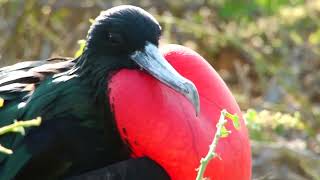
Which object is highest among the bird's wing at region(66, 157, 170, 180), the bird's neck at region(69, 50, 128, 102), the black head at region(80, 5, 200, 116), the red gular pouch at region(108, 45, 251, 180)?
the black head at region(80, 5, 200, 116)

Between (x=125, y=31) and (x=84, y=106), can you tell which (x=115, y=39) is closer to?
(x=125, y=31)

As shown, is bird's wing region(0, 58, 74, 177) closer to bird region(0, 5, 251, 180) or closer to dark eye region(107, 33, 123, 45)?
bird region(0, 5, 251, 180)

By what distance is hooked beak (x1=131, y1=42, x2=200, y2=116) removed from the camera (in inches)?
115

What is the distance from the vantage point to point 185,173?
2996 millimetres

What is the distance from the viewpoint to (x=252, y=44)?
5219mm

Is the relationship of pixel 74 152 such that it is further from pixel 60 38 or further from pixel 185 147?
pixel 60 38

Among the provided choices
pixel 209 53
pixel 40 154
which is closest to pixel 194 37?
pixel 209 53

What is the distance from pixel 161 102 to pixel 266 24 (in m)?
2.15

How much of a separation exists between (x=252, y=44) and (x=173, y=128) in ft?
7.41

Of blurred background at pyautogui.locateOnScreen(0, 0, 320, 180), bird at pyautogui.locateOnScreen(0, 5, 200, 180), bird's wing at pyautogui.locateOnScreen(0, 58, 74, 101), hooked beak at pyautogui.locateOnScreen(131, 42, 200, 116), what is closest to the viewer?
hooked beak at pyautogui.locateOnScreen(131, 42, 200, 116)

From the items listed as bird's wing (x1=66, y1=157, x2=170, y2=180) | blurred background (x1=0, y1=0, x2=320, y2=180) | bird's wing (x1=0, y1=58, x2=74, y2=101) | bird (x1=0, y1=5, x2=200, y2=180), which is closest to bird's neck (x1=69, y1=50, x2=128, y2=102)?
bird (x1=0, y1=5, x2=200, y2=180)

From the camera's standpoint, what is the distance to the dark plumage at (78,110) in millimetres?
3064

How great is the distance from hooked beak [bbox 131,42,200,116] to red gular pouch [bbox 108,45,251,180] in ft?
0.18

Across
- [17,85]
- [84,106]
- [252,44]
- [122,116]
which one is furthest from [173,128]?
[252,44]
